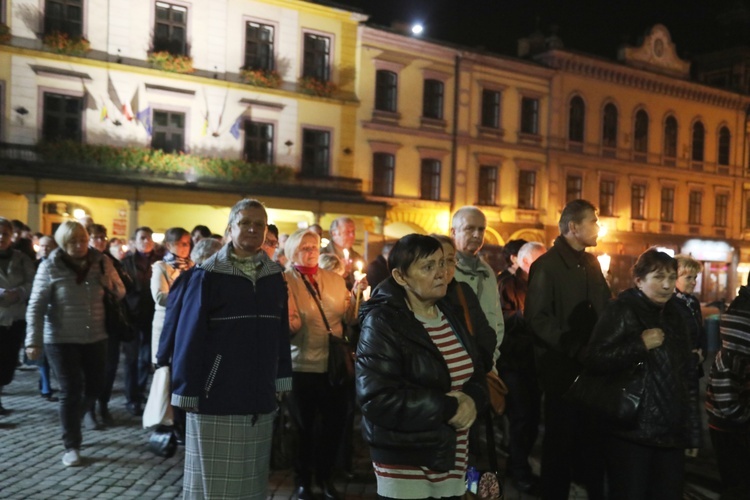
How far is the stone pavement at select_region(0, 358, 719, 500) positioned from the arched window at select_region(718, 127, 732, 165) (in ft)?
112

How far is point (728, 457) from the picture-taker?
504 cm

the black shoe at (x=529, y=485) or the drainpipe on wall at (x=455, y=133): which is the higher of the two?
the drainpipe on wall at (x=455, y=133)

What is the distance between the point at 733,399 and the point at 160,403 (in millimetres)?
4956

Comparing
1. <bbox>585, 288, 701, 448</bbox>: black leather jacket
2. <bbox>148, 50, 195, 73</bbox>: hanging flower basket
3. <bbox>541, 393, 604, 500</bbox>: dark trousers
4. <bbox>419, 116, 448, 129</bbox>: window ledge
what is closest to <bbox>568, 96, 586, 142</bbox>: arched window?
<bbox>419, 116, 448, 129</bbox>: window ledge

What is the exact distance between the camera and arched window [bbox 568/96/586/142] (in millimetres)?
32375

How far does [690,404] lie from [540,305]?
1219 mm

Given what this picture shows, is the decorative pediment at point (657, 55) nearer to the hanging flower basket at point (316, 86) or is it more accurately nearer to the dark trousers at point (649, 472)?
the hanging flower basket at point (316, 86)

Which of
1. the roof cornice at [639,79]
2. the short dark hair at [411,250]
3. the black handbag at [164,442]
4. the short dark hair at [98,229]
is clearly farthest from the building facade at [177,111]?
the short dark hair at [411,250]

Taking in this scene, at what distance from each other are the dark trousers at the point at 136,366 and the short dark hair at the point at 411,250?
19.0 ft

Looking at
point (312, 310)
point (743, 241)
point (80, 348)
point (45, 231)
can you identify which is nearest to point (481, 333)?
point (312, 310)

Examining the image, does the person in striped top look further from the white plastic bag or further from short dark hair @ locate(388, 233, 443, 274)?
the white plastic bag

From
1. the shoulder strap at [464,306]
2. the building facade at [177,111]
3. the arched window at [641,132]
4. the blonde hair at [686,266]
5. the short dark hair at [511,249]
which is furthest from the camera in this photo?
the arched window at [641,132]

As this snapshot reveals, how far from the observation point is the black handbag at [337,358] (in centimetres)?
552

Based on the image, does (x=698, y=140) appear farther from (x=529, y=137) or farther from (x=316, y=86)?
(x=316, y=86)
